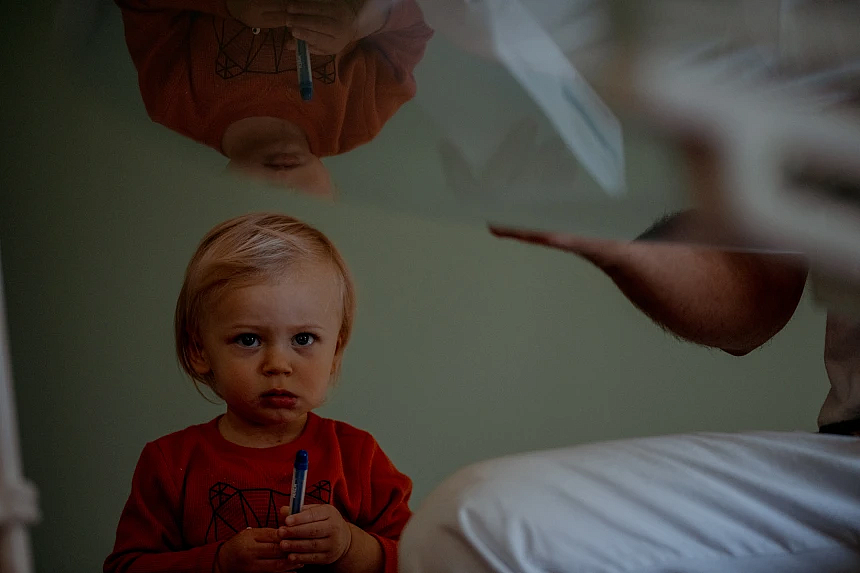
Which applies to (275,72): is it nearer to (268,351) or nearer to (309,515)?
(268,351)

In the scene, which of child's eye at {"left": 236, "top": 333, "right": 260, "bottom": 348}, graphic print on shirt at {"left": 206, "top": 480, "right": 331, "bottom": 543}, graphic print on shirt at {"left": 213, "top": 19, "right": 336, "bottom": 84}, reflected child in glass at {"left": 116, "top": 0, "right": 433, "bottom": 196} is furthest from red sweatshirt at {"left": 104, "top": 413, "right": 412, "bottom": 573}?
graphic print on shirt at {"left": 213, "top": 19, "right": 336, "bottom": 84}

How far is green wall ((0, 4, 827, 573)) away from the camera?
113cm

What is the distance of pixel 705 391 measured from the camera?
1287mm

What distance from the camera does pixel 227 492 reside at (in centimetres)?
107

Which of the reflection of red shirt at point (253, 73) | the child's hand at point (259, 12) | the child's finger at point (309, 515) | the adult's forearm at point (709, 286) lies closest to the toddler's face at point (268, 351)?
the child's finger at point (309, 515)

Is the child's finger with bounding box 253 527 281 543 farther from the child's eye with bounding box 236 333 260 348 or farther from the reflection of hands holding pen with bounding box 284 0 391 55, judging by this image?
the reflection of hands holding pen with bounding box 284 0 391 55

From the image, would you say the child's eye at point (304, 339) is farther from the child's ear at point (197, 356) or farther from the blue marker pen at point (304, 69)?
the blue marker pen at point (304, 69)

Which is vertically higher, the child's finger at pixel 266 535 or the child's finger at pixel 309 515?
the child's finger at pixel 309 515

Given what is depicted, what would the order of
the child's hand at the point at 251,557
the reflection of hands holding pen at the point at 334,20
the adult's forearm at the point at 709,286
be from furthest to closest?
the child's hand at the point at 251,557 → the adult's forearm at the point at 709,286 → the reflection of hands holding pen at the point at 334,20

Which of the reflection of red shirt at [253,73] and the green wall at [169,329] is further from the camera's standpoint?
the green wall at [169,329]

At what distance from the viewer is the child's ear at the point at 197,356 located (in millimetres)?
1126

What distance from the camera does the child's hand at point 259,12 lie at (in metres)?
0.55

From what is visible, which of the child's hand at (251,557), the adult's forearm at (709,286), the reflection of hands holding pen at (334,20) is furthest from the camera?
the child's hand at (251,557)

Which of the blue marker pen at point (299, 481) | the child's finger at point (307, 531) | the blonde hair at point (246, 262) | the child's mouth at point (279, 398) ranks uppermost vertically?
the blonde hair at point (246, 262)
